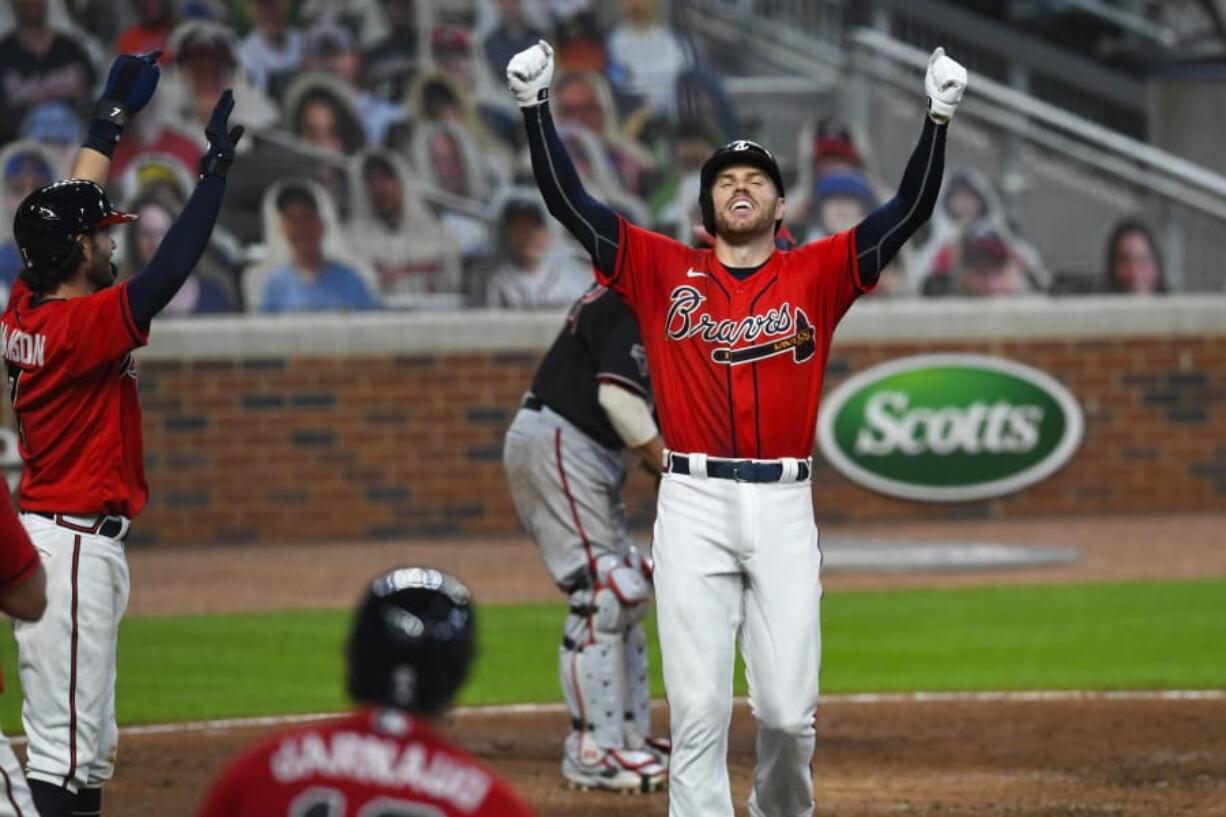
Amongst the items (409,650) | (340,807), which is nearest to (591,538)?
(409,650)

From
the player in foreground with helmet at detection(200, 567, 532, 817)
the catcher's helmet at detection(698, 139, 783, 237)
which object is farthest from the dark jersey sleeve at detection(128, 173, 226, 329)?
the player in foreground with helmet at detection(200, 567, 532, 817)

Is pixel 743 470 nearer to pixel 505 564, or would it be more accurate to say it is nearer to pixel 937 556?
pixel 937 556

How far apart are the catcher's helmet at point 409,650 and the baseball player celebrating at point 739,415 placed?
2733mm

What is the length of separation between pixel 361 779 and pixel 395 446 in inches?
524

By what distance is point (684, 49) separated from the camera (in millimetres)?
18156

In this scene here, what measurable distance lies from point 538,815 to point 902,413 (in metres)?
9.82

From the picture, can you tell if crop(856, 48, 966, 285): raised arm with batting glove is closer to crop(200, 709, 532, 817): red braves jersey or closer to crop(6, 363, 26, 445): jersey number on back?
crop(6, 363, 26, 445): jersey number on back

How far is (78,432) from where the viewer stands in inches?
229

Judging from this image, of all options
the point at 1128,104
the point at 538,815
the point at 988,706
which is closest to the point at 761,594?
the point at 538,815

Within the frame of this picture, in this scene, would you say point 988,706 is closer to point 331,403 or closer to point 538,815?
point 538,815

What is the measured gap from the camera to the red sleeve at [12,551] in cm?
431

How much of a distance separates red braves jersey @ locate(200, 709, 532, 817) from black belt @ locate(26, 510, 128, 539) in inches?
108

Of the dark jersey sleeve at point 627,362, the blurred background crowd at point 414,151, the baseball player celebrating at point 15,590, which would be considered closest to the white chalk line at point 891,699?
the dark jersey sleeve at point 627,362

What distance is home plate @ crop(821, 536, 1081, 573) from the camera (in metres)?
14.5
